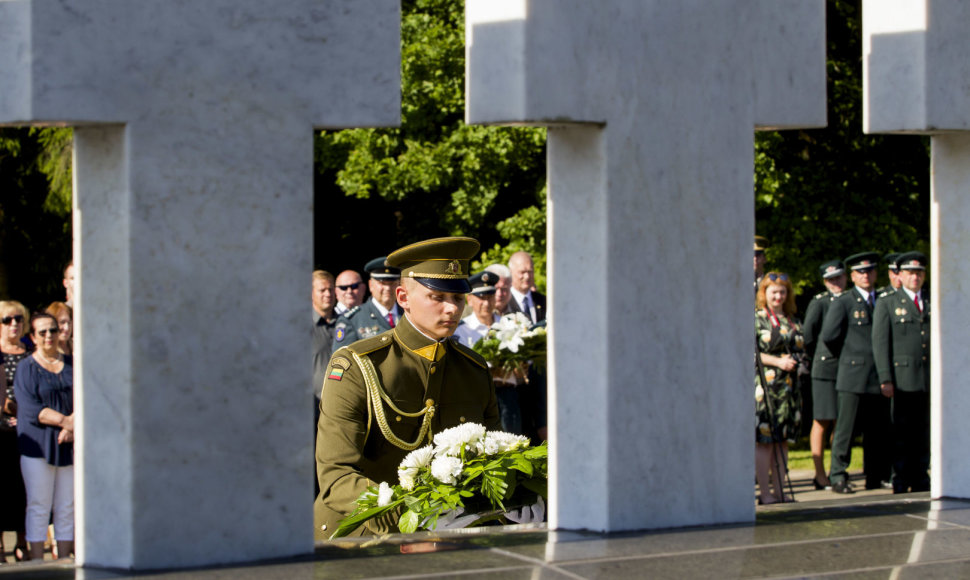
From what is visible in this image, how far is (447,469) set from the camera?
5.13 metres

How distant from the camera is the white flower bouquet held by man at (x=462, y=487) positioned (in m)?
5.07

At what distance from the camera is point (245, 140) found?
3986mm

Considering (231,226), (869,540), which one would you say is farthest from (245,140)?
(869,540)

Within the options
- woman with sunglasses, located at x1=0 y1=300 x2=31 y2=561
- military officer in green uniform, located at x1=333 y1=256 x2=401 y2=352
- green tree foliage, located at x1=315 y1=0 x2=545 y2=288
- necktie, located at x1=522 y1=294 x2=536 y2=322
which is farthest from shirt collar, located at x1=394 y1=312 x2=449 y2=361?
green tree foliage, located at x1=315 y1=0 x2=545 y2=288

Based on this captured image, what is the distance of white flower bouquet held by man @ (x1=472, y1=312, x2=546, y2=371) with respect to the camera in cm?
974

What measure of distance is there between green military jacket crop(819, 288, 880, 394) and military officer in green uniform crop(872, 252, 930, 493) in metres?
0.23

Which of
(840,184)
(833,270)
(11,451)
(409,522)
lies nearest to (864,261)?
(833,270)

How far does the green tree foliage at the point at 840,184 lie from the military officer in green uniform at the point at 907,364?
3452mm

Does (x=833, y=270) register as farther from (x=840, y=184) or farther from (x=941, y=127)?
(x=941, y=127)

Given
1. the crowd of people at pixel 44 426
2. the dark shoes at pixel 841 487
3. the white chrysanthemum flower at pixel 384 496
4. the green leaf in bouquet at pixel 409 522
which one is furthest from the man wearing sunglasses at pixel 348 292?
the green leaf in bouquet at pixel 409 522

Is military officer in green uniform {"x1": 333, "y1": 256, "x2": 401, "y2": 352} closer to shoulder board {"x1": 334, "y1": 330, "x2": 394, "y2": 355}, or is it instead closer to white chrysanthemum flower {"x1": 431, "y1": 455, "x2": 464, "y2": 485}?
shoulder board {"x1": 334, "y1": 330, "x2": 394, "y2": 355}

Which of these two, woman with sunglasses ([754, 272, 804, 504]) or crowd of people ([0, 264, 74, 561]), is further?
woman with sunglasses ([754, 272, 804, 504])

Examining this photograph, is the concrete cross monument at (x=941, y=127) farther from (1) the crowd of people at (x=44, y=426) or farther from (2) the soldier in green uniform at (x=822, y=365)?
(2) the soldier in green uniform at (x=822, y=365)

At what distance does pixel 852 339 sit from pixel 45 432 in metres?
7.13
